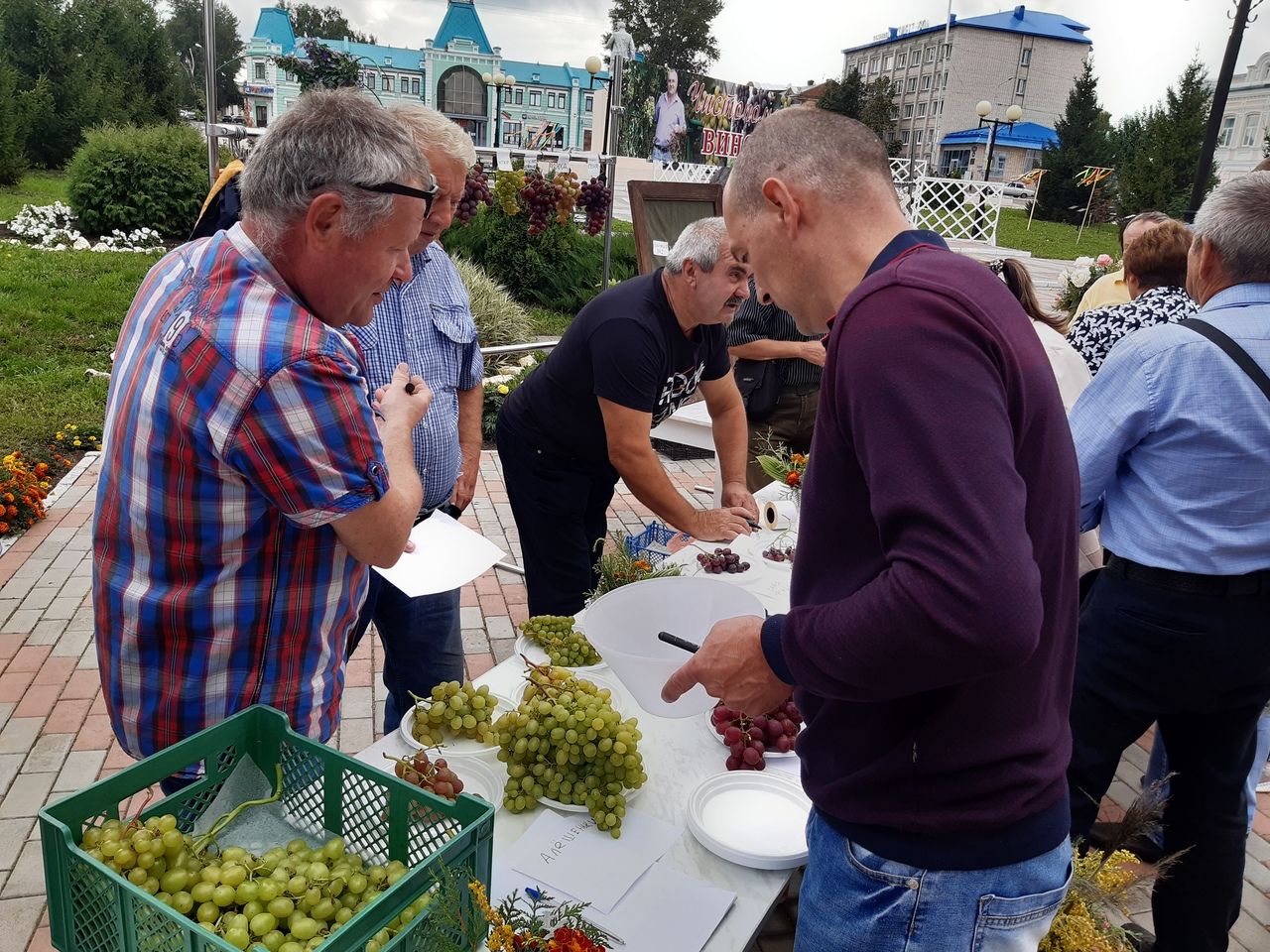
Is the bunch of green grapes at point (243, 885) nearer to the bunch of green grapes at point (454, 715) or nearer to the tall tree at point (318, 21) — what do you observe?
the bunch of green grapes at point (454, 715)

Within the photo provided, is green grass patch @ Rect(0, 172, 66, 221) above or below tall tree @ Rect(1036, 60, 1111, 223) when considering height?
below

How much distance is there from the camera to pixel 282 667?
1518 millimetres

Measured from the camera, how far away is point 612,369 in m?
2.77

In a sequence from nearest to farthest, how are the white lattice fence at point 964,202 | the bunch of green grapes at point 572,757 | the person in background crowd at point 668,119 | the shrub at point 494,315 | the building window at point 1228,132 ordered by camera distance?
the bunch of green grapes at point 572,757, the shrub at point 494,315, the person in background crowd at point 668,119, the white lattice fence at point 964,202, the building window at point 1228,132

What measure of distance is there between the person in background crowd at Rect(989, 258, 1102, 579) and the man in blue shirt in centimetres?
44

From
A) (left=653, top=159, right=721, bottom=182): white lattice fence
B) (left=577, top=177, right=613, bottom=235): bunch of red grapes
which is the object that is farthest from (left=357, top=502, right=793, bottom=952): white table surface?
(left=653, top=159, right=721, bottom=182): white lattice fence

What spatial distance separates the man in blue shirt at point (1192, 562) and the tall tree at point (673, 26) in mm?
49452

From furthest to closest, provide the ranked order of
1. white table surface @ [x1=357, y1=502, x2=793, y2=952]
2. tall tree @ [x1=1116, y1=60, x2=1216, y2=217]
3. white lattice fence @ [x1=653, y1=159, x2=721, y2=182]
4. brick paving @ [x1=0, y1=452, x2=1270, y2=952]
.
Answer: tall tree @ [x1=1116, y1=60, x2=1216, y2=217]
white lattice fence @ [x1=653, y1=159, x2=721, y2=182]
brick paving @ [x1=0, y1=452, x2=1270, y2=952]
white table surface @ [x1=357, y1=502, x2=793, y2=952]

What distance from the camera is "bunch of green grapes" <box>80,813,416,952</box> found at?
1.01 meters

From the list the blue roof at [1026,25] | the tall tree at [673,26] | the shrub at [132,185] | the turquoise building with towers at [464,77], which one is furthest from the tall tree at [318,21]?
the shrub at [132,185]

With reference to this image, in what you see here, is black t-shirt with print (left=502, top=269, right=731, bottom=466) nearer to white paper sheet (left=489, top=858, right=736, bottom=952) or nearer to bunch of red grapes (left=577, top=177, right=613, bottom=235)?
white paper sheet (left=489, top=858, right=736, bottom=952)

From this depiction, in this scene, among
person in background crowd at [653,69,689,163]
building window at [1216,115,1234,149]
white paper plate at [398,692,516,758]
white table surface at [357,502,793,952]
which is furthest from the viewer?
building window at [1216,115,1234,149]

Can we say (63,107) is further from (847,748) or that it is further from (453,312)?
(847,748)

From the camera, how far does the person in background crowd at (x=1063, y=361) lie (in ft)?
9.44
